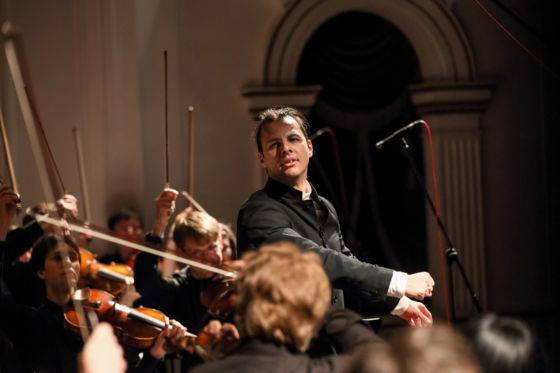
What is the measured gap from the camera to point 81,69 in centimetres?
538

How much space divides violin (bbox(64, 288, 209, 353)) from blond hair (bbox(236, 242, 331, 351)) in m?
1.20

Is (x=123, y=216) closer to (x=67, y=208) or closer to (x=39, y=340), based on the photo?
(x=67, y=208)

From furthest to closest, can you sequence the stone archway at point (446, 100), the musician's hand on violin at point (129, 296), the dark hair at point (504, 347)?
the stone archway at point (446, 100)
the musician's hand on violin at point (129, 296)
the dark hair at point (504, 347)

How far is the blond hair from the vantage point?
4.89 ft

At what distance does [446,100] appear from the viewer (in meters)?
5.58

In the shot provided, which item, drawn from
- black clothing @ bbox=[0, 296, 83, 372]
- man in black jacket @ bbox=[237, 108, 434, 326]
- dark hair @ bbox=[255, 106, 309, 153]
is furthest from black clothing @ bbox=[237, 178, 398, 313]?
black clothing @ bbox=[0, 296, 83, 372]

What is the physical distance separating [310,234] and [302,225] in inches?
1.6

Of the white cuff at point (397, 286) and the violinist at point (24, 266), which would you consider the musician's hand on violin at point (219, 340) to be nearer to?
the white cuff at point (397, 286)

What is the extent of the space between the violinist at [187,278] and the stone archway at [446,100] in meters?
2.64

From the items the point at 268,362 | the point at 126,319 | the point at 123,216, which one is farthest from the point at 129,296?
the point at 268,362

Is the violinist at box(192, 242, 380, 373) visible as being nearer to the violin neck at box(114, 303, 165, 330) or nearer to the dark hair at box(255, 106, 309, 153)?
the dark hair at box(255, 106, 309, 153)

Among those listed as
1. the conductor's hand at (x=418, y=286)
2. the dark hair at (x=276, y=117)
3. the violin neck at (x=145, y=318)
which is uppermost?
the dark hair at (x=276, y=117)

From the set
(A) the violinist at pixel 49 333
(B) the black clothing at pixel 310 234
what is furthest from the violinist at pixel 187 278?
(B) the black clothing at pixel 310 234

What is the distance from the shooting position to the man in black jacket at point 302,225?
80.1 inches
